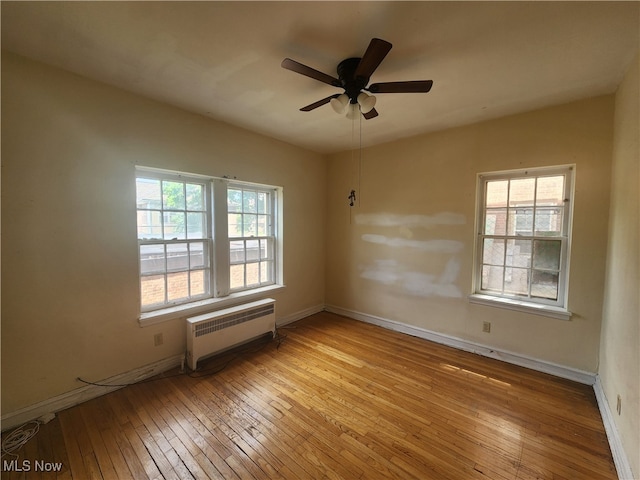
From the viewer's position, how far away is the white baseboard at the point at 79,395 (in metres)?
1.83

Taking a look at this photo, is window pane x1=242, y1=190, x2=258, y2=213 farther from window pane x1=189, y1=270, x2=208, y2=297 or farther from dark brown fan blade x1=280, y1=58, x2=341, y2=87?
dark brown fan blade x1=280, y1=58, x2=341, y2=87

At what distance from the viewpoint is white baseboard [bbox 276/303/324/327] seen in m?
3.71

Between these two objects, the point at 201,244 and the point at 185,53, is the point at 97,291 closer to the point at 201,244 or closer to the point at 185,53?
the point at 201,244

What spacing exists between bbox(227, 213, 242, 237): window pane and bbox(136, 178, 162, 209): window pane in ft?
2.63

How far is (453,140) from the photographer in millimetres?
3039

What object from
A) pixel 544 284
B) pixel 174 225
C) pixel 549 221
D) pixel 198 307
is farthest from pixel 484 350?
pixel 174 225

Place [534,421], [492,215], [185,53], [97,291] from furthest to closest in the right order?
[492,215]
[97,291]
[534,421]
[185,53]

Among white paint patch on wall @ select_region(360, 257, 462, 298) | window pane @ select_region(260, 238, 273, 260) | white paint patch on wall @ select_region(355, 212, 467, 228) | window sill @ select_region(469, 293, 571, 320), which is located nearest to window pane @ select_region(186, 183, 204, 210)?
window pane @ select_region(260, 238, 273, 260)

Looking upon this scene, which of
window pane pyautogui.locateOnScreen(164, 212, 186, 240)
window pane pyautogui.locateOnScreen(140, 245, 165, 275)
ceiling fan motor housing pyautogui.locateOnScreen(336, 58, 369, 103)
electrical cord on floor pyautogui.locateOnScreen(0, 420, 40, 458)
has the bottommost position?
electrical cord on floor pyautogui.locateOnScreen(0, 420, 40, 458)

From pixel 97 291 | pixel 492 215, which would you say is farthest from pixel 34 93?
pixel 492 215

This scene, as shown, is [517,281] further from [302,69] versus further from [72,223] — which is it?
[72,223]

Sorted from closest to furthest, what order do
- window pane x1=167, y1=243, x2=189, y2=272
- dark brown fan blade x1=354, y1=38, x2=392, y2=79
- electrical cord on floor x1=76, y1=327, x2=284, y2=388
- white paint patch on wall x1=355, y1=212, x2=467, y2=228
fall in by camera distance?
1. dark brown fan blade x1=354, y1=38, x2=392, y2=79
2. electrical cord on floor x1=76, y1=327, x2=284, y2=388
3. window pane x1=167, y1=243, x2=189, y2=272
4. white paint patch on wall x1=355, y1=212, x2=467, y2=228

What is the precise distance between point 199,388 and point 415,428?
1849mm

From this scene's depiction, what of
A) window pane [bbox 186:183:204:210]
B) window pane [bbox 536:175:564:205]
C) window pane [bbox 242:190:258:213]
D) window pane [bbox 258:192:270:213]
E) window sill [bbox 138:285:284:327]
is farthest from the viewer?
window pane [bbox 258:192:270:213]
